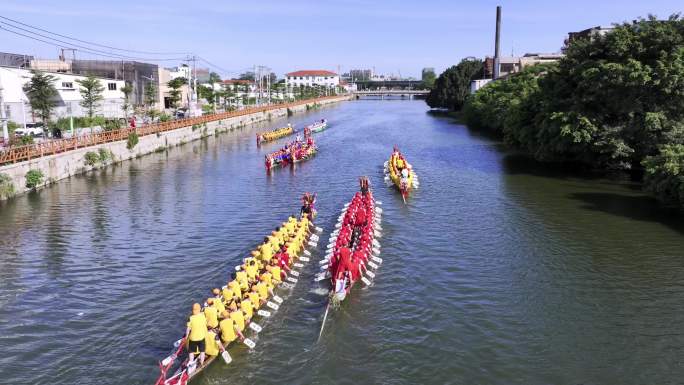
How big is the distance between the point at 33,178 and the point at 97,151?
10.00 metres

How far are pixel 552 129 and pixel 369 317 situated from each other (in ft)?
93.1

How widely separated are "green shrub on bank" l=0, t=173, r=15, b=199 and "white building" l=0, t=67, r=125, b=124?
42.9 feet

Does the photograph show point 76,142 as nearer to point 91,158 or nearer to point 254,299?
point 91,158

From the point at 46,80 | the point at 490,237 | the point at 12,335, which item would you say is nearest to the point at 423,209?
the point at 490,237

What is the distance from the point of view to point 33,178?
34.7m

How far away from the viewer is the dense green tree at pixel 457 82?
121812 mm

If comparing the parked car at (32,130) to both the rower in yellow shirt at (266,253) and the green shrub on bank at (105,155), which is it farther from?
the rower in yellow shirt at (266,253)

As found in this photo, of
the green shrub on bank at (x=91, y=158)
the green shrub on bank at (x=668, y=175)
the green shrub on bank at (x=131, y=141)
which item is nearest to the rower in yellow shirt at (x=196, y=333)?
Answer: the green shrub on bank at (x=668, y=175)

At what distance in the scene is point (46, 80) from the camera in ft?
155

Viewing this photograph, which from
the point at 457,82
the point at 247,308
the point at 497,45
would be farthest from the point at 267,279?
the point at 497,45

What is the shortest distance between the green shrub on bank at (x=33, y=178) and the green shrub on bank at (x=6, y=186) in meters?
1.56

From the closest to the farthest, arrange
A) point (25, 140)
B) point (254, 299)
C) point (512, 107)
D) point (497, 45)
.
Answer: point (254, 299), point (25, 140), point (512, 107), point (497, 45)

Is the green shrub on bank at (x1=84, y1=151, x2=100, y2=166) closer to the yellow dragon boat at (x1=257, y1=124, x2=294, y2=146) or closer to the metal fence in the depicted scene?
the metal fence

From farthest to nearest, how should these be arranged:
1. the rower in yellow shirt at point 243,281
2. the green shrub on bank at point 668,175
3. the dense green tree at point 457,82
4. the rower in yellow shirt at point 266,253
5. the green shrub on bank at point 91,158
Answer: the dense green tree at point 457,82 → the green shrub on bank at point 91,158 → the green shrub on bank at point 668,175 → the rower in yellow shirt at point 266,253 → the rower in yellow shirt at point 243,281
